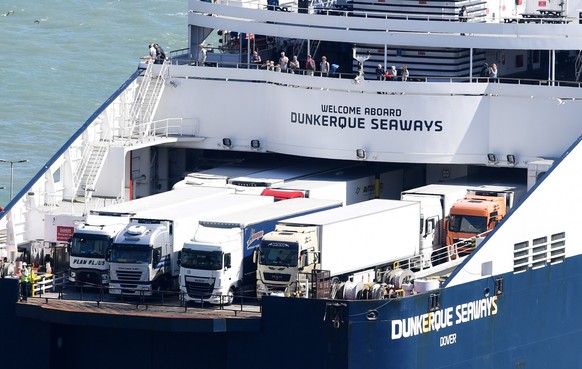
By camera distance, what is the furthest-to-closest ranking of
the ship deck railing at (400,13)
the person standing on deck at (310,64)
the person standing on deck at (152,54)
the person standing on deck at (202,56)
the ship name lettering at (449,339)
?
the person standing on deck at (202,56), the person standing on deck at (152,54), the person standing on deck at (310,64), the ship deck railing at (400,13), the ship name lettering at (449,339)

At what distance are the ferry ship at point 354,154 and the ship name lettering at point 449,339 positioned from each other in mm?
36

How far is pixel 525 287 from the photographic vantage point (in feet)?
114

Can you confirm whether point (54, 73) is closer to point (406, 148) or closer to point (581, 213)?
point (406, 148)

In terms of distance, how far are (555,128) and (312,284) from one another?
9549 mm

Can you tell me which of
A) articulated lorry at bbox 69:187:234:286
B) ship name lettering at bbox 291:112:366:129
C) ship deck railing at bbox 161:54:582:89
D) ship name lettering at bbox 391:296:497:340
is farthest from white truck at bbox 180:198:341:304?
ship deck railing at bbox 161:54:582:89

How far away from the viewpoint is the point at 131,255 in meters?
33.8

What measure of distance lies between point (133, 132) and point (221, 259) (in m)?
9.39

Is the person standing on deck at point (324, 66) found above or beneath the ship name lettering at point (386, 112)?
above

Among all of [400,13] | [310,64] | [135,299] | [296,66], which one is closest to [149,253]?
[135,299]

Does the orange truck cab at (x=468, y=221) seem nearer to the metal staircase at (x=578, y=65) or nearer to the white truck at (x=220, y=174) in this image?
the metal staircase at (x=578, y=65)

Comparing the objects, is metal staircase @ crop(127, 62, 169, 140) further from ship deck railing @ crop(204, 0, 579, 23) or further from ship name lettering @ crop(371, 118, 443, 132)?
ship name lettering @ crop(371, 118, 443, 132)

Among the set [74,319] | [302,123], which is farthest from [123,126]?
[74,319]

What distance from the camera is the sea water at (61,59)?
6419 centimetres

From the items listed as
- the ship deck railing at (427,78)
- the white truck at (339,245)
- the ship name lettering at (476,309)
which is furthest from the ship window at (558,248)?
the ship deck railing at (427,78)
